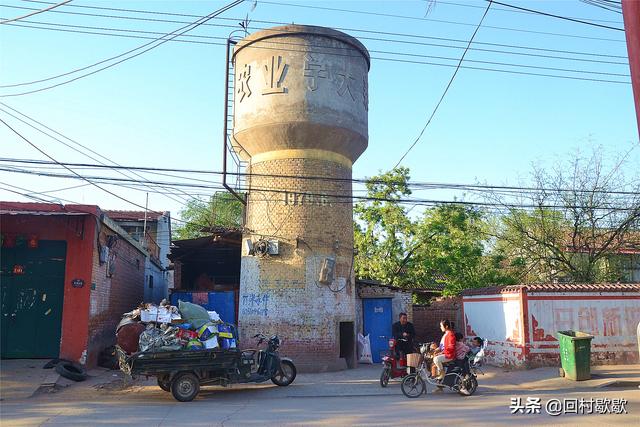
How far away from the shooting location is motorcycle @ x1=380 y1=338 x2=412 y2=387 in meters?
12.2

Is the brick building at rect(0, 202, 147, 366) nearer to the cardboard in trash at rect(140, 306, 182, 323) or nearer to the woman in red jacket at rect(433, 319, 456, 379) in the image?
the cardboard in trash at rect(140, 306, 182, 323)

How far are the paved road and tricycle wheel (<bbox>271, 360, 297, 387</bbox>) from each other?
163 millimetres

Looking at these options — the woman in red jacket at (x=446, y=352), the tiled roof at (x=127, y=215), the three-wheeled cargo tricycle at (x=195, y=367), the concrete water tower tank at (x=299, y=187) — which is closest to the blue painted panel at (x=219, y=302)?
the concrete water tower tank at (x=299, y=187)

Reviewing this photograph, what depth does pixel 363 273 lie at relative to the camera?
26328 millimetres

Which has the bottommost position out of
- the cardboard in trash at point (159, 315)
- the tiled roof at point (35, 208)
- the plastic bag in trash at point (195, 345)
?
the plastic bag in trash at point (195, 345)

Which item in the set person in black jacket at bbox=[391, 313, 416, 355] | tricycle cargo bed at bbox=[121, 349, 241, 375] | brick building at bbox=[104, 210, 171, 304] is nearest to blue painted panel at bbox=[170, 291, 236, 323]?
person in black jacket at bbox=[391, 313, 416, 355]

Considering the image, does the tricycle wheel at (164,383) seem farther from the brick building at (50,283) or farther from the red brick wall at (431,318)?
the red brick wall at (431,318)

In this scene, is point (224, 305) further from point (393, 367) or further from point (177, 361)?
point (393, 367)

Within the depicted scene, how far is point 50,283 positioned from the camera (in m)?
13.4

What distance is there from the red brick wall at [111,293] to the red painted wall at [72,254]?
0.32 m

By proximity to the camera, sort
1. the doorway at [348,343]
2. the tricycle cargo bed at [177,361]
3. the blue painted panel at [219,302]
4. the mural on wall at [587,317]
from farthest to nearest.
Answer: the blue painted panel at [219,302], the doorway at [348,343], the mural on wall at [587,317], the tricycle cargo bed at [177,361]

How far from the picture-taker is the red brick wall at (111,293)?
1395cm

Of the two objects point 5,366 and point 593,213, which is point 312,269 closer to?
point 5,366

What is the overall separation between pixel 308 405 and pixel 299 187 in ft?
25.3
